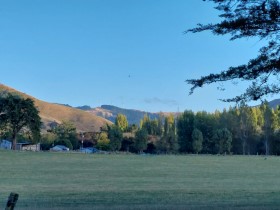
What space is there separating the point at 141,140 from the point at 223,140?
18.7 meters

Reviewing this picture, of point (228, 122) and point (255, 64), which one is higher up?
point (228, 122)

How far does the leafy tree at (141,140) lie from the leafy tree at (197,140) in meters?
11.1

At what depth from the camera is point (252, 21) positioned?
1030 centimetres

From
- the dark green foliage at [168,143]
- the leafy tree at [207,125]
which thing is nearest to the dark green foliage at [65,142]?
the dark green foliage at [168,143]

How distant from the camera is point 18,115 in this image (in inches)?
3100

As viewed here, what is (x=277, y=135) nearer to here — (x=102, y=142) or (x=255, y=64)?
(x=102, y=142)

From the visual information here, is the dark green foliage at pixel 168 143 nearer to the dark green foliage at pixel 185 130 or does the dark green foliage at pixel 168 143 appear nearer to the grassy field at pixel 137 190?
the dark green foliage at pixel 185 130

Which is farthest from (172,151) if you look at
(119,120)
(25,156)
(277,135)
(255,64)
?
(255,64)

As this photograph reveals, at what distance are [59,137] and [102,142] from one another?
430 inches

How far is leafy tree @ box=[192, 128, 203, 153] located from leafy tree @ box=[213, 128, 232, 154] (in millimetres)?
3456

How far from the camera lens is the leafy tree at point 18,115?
7897cm

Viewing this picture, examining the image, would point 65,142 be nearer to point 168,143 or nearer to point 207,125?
point 168,143

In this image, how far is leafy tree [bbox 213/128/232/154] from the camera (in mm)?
108688

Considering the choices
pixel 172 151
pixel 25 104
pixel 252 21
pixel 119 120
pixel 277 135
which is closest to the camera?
pixel 252 21
